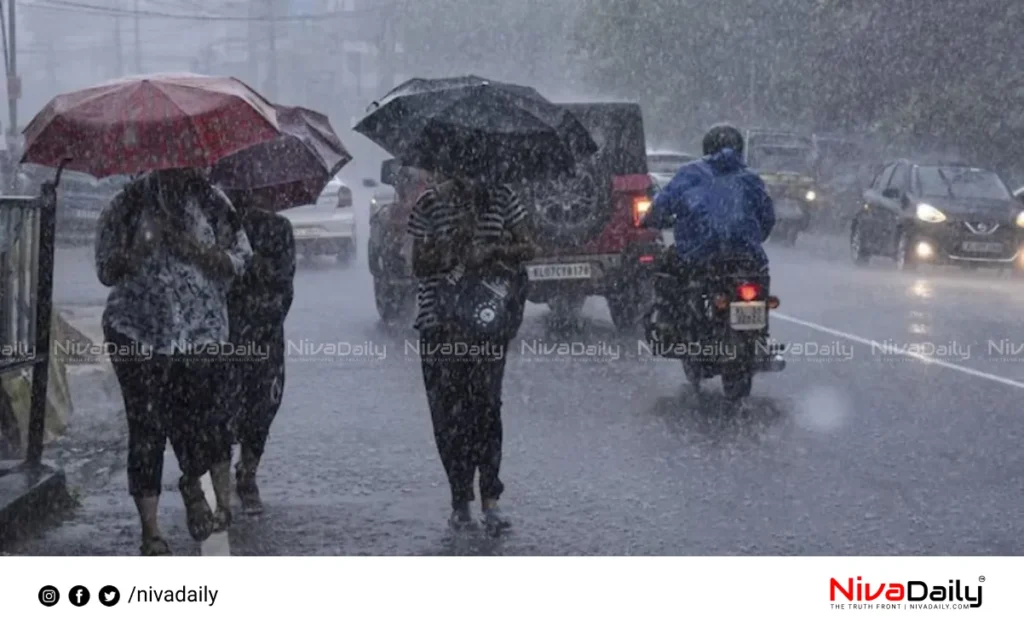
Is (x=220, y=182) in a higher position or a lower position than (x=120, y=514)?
higher

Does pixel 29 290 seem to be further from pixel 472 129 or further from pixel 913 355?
pixel 913 355

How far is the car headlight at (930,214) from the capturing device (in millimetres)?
22172

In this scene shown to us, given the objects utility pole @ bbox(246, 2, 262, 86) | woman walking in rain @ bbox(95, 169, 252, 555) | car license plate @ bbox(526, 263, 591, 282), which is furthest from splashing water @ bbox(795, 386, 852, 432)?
utility pole @ bbox(246, 2, 262, 86)

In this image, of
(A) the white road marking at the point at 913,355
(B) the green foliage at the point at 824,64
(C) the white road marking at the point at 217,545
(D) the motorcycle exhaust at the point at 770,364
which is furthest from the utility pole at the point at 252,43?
(C) the white road marking at the point at 217,545

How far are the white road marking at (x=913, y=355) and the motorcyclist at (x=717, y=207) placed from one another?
2537 millimetres

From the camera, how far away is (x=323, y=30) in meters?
68.2

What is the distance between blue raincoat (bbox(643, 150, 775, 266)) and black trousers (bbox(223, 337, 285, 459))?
3.34 m

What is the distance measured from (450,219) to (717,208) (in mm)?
3621

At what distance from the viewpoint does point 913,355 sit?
12742 millimetres

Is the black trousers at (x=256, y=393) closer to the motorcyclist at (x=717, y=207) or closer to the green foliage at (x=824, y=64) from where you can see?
the motorcyclist at (x=717, y=207)

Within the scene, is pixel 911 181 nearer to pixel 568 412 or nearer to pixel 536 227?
pixel 536 227

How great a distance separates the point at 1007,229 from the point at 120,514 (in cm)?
1707
